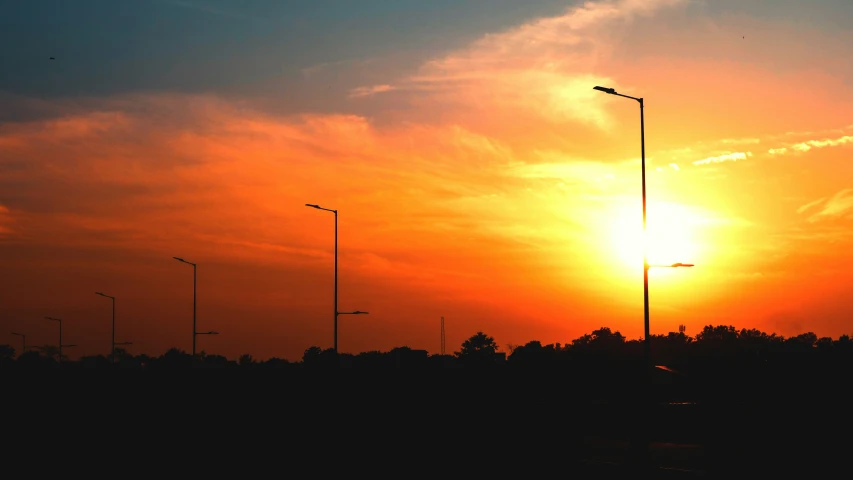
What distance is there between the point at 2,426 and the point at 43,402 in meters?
16.8

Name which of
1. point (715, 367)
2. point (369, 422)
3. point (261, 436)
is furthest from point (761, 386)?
point (715, 367)

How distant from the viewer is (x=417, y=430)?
4909 cm

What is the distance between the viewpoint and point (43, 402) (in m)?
68.4

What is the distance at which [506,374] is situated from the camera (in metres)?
75.6

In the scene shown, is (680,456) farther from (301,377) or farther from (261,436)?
(301,377)

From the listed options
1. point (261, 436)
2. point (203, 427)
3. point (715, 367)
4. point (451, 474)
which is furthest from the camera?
point (715, 367)

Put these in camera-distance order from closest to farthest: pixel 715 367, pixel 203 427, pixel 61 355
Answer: pixel 203 427 → pixel 715 367 → pixel 61 355

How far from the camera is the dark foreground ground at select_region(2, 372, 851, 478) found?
101 ft

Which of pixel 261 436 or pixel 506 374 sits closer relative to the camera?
pixel 261 436

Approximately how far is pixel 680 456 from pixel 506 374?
42851 mm

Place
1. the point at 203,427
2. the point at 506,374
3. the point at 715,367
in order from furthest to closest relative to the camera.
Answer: the point at 715,367
the point at 506,374
the point at 203,427

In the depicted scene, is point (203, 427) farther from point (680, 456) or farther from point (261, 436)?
point (680, 456)

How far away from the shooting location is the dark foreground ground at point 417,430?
101 feet

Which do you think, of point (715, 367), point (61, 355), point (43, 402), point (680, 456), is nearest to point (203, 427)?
point (43, 402)
